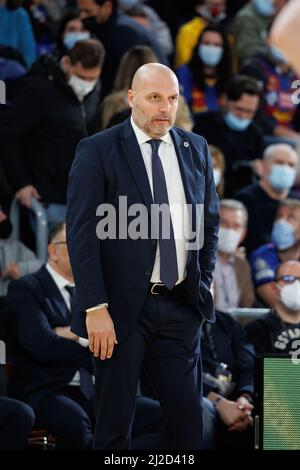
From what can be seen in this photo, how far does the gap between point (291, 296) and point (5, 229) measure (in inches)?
67.0

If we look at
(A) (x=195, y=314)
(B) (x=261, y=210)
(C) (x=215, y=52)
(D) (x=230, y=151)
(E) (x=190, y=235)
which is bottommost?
(A) (x=195, y=314)

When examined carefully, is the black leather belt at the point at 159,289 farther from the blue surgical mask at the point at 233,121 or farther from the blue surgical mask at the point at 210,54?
the blue surgical mask at the point at 210,54

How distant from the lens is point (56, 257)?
5.06 m

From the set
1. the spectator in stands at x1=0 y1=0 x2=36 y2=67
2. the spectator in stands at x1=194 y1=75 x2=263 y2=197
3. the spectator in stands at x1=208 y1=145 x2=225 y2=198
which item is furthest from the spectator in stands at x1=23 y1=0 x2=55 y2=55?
the spectator in stands at x1=208 y1=145 x2=225 y2=198

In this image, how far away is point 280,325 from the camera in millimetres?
5301

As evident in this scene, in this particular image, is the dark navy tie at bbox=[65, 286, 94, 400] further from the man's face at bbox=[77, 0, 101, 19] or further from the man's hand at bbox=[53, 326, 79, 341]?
the man's face at bbox=[77, 0, 101, 19]

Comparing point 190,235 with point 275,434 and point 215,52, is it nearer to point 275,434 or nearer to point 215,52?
point 275,434

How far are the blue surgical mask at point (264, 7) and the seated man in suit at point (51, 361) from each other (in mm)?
4518

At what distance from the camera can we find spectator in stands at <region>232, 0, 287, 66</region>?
856cm

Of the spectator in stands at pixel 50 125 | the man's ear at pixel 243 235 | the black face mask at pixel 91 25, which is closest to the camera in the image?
the spectator in stands at pixel 50 125

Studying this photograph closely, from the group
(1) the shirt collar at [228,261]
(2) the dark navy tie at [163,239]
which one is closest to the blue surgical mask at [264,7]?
(1) the shirt collar at [228,261]

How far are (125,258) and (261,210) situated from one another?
360 cm

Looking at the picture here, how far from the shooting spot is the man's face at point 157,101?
3.31m
